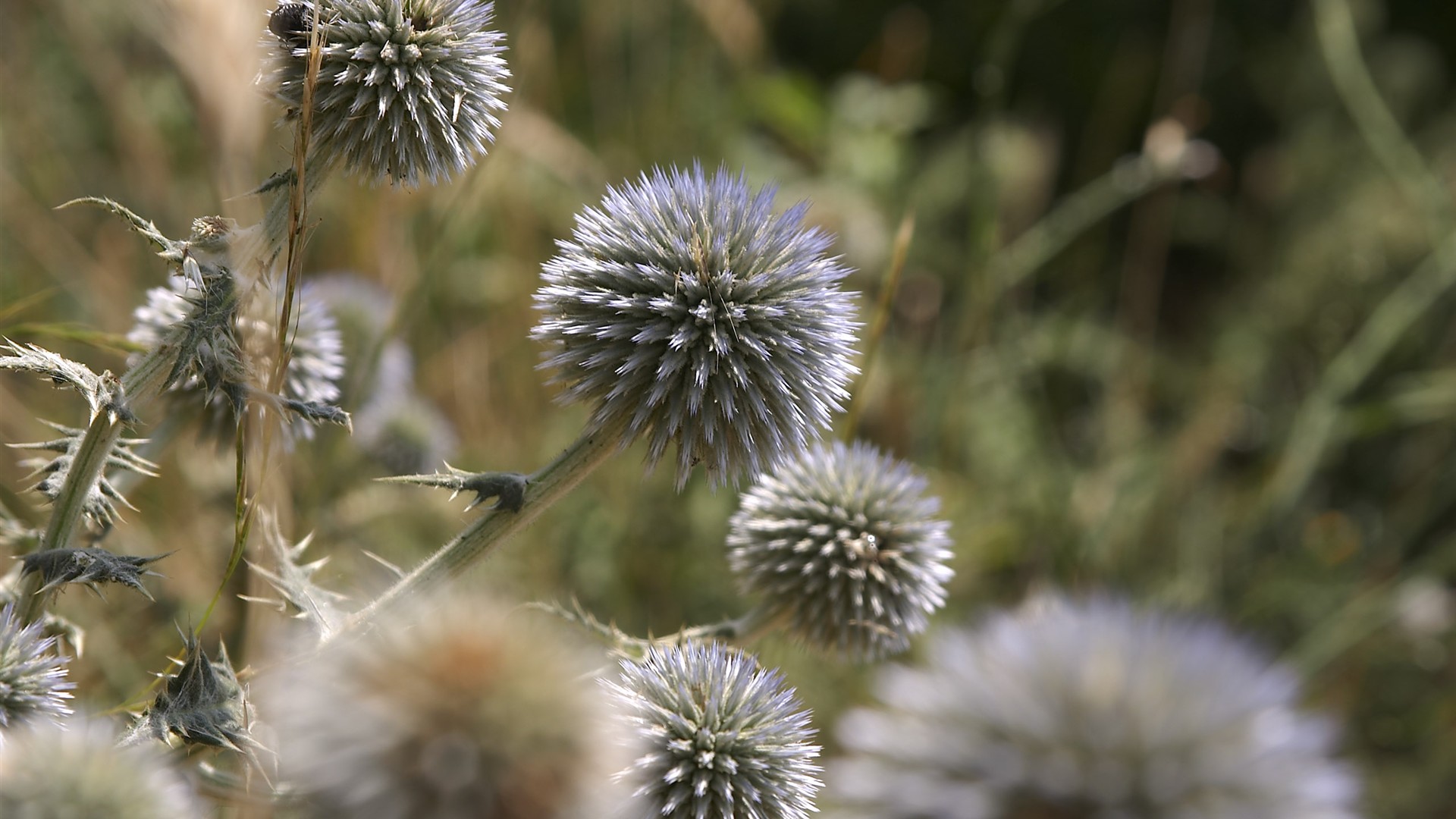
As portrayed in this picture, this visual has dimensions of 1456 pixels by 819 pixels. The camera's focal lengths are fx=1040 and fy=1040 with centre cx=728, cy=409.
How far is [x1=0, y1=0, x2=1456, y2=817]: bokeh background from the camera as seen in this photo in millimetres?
3006

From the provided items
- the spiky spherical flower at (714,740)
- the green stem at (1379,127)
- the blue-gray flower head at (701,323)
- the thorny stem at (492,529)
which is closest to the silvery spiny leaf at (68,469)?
the thorny stem at (492,529)

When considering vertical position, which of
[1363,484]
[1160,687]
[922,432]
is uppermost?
[1363,484]

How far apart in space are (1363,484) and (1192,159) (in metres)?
1.80

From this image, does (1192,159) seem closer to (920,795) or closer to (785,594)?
(785,594)

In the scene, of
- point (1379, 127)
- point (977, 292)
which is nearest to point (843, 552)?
point (977, 292)

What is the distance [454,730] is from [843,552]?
1095 mm

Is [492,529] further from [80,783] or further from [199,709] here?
[80,783]

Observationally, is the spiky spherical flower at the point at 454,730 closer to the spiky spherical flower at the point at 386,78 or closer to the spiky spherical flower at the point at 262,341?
the spiky spherical flower at the point at 262,341

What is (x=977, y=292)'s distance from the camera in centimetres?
322

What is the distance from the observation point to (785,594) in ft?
6.26

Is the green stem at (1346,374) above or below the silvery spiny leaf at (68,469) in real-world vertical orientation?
above

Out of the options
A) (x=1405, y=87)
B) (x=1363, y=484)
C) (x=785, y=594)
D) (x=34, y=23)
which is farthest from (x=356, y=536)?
(x=1405, y=87)

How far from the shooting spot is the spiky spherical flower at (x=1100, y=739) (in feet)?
Answer: 3.65

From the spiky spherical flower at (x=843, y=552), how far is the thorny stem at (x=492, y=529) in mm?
463
